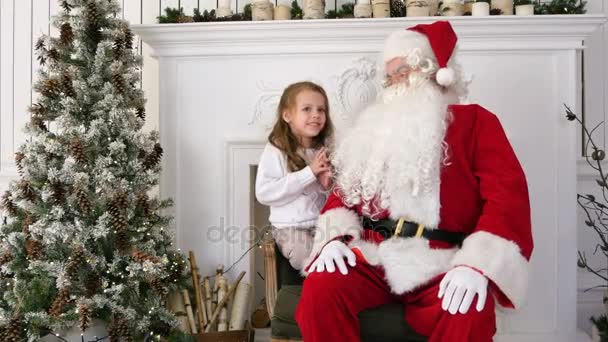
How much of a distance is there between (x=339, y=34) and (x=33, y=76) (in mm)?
2076

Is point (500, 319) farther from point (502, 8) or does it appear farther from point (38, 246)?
point (38, 246)

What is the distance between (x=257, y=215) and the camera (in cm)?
354

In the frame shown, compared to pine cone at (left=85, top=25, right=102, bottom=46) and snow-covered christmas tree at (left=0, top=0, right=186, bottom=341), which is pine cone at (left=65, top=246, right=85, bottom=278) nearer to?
snow-covered christmas tree at (left=0, top=0, right=186, bottom=341)

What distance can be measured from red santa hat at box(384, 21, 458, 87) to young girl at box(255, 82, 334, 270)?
50 cm

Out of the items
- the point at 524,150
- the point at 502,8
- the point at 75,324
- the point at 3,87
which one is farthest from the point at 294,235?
the point at 3,87

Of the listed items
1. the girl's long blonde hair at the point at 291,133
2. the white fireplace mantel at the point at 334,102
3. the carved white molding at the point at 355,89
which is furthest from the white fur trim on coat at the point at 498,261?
the carved white molding at the point at 355,89

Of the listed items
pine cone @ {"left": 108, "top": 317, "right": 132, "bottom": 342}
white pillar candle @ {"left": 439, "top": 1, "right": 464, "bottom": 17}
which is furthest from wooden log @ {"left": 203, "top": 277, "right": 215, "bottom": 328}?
white pillar candle @ {"left": 439, "top": 1, "right": 464, "bottom": 17}

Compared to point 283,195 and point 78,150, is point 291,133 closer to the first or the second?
point 283,195

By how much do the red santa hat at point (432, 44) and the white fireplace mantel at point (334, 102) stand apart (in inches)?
23.4

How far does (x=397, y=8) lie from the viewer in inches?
121

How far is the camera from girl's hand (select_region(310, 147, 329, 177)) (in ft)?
8.38

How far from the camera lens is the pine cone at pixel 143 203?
2705mm

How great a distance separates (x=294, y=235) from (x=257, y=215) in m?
0.91

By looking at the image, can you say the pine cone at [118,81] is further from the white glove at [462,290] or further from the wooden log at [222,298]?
the white glove at [462,290]
